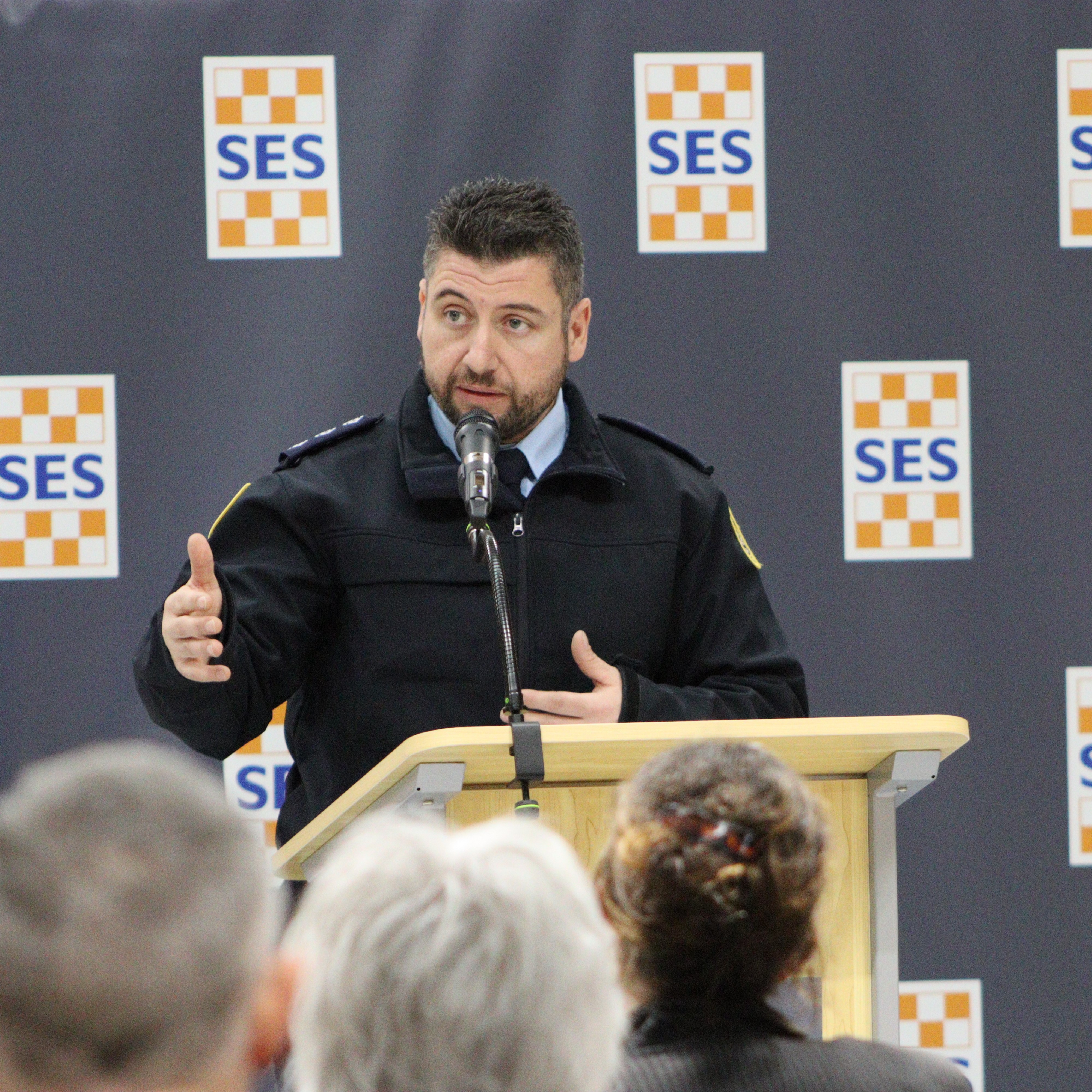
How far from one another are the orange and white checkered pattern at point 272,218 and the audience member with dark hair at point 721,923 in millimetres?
2082

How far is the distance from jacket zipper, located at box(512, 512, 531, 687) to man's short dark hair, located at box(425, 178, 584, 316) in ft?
1.39

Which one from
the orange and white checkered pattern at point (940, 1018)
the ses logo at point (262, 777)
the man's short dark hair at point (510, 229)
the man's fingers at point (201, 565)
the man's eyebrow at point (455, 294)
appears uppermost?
the man's short dark hair at point (510, 229)

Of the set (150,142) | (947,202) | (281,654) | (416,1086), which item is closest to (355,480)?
(281,654)

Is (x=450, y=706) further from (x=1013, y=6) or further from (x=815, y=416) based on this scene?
(x=1013, y=6)

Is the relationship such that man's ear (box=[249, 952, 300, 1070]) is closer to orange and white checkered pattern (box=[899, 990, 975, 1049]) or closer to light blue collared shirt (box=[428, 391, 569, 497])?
light blue collared shirt (box=[428, 391, 569, 497])

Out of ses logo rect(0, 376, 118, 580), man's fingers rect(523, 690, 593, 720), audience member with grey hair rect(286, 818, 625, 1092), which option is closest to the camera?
audience member with grey hair rect(286, 818, 625, 1092)

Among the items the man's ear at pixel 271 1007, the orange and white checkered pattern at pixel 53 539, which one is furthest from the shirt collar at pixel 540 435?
the man's ear at pixel 271 1007

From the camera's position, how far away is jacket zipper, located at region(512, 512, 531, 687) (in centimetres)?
238

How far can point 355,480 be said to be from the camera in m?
2.47

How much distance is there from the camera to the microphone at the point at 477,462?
77.9 inches

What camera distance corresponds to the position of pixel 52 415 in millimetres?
3049

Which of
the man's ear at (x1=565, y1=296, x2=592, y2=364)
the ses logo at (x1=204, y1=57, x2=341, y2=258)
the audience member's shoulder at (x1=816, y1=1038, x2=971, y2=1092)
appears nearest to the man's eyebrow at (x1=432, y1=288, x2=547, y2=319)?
the man's ear at (x1=565, y1=296, x2=592, y2=364)

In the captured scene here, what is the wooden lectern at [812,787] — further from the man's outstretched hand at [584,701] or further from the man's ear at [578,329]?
the man's ear at [578,329]

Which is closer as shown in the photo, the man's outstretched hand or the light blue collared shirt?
the man's outstretched hand
